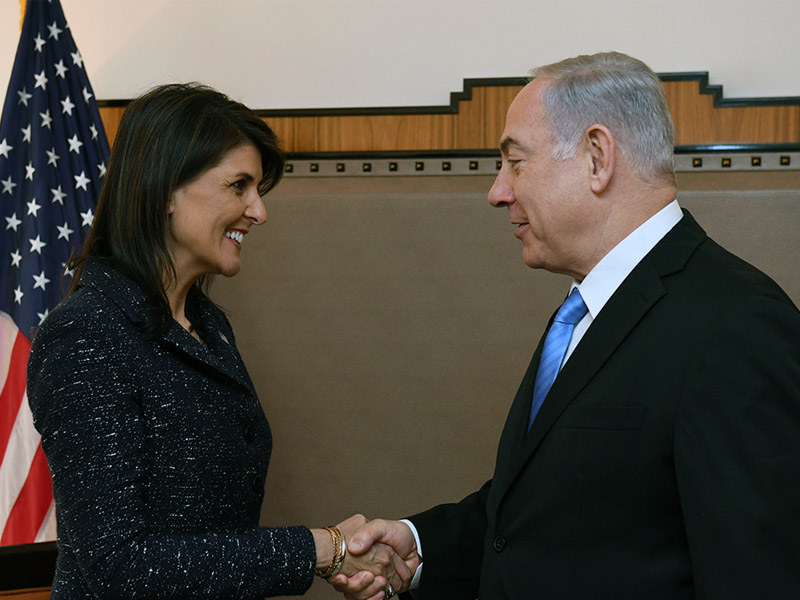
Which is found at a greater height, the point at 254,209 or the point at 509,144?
the point at 509,144

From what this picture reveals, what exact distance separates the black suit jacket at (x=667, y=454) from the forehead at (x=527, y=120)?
0.97 feet

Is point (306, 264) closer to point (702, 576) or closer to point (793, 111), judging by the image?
point (793, 111)

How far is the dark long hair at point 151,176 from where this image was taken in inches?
64.4

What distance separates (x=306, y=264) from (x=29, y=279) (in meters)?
0.86

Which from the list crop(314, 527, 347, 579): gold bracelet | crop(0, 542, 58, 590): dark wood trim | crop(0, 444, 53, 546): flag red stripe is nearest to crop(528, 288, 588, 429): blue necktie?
crop(314, 527, 347, 579): gold bracelet

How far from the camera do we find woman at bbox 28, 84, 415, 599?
1421 millimetres

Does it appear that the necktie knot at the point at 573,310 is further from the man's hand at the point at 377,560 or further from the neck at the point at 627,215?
the man's hand at the point at 377,560

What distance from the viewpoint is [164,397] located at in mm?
1531

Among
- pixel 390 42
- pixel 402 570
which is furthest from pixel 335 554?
pixel 390 42

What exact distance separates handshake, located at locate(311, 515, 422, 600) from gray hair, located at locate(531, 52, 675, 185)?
0.84 m

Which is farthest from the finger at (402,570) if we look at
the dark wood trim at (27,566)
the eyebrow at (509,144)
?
the dark wood trim at (27,566)

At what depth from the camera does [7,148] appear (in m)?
2.74

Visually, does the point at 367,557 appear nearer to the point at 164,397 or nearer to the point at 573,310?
the point at 164,397

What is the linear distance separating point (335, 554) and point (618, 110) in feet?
3.13
